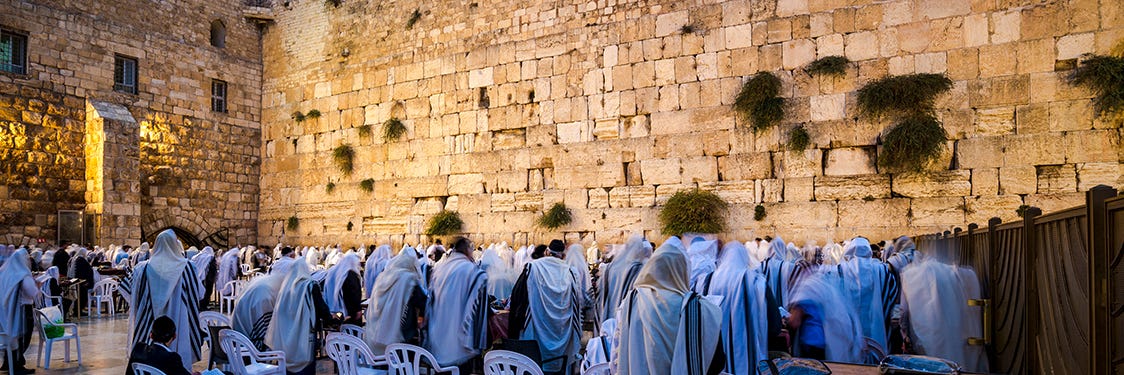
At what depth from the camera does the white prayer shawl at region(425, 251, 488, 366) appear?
5926 mm

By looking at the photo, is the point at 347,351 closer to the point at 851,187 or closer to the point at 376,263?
the point at 376,263

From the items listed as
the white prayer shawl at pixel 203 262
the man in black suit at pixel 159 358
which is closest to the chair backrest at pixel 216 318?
the man in black suit at pixel 159 358

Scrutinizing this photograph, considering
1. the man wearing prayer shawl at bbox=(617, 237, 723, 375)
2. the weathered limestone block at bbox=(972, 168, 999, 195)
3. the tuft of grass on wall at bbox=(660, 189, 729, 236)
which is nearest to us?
the man wearing prayer shawl at bbox=(617, 237, 723, 375)

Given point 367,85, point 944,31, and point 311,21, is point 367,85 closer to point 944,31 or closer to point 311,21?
point 311,21

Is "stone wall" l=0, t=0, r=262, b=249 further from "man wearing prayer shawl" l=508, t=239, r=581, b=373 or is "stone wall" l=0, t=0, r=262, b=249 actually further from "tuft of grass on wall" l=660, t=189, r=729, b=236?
"man wearing prayer shawl" l=508, t=239, r=581, b=373

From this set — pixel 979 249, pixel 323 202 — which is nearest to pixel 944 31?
pixel 979 249

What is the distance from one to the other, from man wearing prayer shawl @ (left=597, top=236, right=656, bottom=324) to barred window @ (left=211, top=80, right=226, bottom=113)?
13.8 metres

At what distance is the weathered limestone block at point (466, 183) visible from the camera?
584 inches

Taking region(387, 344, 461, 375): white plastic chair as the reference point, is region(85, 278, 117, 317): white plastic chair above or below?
below

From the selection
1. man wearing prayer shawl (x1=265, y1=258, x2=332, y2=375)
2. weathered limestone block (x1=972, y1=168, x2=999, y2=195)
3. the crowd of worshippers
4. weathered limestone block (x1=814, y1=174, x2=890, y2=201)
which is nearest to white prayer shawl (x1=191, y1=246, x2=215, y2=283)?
the crowd of worshippers

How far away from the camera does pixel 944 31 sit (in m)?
11.0

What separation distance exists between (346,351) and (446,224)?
32.8ft

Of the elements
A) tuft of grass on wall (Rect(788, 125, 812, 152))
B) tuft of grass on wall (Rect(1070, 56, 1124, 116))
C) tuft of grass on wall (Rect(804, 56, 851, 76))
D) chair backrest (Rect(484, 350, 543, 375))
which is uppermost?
tuft of grass on wall (Rect(804, 56, 851, 76))

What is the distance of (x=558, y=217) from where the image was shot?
13.6m
